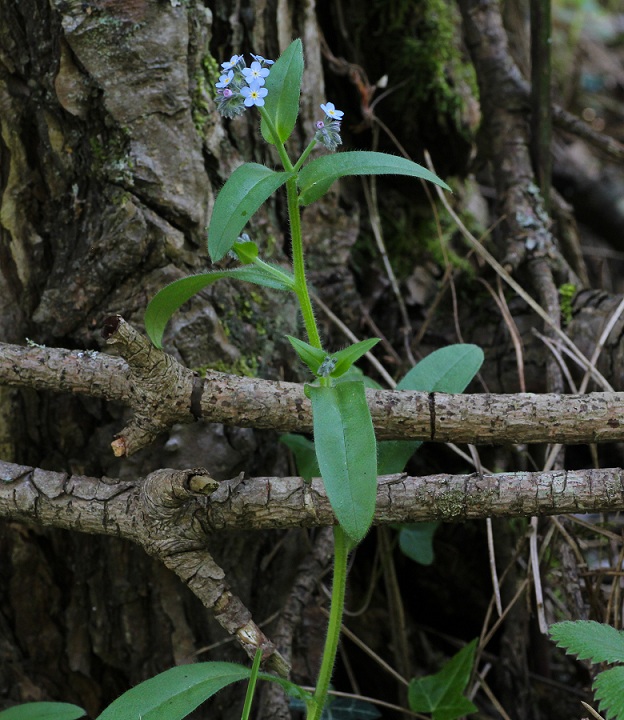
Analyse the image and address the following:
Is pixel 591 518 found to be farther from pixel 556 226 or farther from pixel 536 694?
pixel 556 226

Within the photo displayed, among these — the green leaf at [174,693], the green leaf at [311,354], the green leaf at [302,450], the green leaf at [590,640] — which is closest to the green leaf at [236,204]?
the green leaf at [311,354]

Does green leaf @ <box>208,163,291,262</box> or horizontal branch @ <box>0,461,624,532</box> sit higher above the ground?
green leaf @ <box>208,163,291,262</box>

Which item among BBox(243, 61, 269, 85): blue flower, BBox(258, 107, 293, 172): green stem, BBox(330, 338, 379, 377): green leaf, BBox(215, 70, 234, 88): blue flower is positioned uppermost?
BBox(243, 61, 269, 85): blue flower

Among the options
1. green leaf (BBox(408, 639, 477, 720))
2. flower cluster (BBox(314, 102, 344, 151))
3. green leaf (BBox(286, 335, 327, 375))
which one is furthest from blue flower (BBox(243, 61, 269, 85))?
green leaf (BBox(408, 639, 477, 720))

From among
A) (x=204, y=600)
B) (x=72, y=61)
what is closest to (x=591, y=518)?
(x=204, y=600)

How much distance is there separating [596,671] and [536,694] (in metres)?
0.47

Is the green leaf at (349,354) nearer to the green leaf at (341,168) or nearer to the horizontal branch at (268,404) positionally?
the horizontal branch at (268,404)

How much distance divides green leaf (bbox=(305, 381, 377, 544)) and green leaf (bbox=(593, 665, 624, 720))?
0.46 meters

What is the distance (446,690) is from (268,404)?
2.64 feet

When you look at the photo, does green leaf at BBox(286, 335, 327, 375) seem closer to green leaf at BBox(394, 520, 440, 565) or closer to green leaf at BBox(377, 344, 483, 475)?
green leaf at BBox(377, 344, 483, 475)

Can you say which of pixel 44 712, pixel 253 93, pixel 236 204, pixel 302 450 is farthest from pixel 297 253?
pixel 44 712

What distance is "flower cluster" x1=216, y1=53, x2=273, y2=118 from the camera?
1.22 m

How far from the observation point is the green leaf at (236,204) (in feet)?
3.86

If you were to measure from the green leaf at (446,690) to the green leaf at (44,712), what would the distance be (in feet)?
2.41
